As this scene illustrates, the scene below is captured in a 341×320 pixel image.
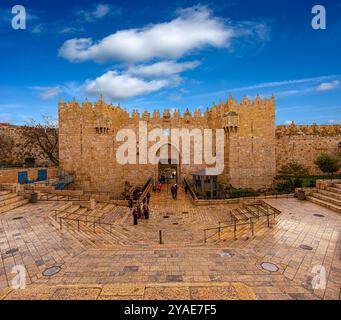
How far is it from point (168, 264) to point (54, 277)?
290 cm

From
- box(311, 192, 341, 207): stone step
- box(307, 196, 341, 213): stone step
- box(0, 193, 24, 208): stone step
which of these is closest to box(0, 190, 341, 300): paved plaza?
box(307, 196, 341, 213): stone step

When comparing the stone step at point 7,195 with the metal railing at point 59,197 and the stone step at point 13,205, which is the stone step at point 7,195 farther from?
the metal railing at point 59,197

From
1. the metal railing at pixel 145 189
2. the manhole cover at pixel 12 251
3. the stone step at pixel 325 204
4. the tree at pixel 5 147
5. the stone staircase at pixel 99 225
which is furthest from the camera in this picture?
the tree at pixel 5 147

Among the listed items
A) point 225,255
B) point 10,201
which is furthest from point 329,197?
point 10,201

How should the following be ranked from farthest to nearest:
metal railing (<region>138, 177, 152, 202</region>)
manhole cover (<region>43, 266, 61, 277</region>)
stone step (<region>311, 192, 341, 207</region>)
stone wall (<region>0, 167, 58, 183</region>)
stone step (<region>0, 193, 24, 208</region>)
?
stone wall (<region>0, 167, 58, 183</region>)
metal railing (<region>138, 177, 152, 202</region>)
stone step (<region>0, 193, 24, 208</region>)
stone step (<region>311, 192, 341, 207</region>)
manhole cover (<region>43, 266, 61, 277</region>)

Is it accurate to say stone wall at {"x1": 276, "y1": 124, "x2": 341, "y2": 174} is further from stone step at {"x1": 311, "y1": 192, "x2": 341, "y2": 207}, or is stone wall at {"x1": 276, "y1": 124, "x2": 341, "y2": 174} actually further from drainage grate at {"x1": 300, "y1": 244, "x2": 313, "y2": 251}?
drainage grate at {"x1": 300, "y1": 244, "x2": 313, "y2": 251}

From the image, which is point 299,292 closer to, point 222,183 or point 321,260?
point 321,260

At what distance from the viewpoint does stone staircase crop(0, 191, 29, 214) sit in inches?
424

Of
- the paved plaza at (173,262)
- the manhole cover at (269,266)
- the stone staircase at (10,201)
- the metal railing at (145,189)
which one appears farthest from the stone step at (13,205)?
the manhole cover at (269,266)

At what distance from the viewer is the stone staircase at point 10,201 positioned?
10.8 metres

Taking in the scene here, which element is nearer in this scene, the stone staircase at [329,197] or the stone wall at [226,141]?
the stone staircase at [329,197]

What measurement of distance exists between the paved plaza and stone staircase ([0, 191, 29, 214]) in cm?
166

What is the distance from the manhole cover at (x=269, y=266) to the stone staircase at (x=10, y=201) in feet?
41.4

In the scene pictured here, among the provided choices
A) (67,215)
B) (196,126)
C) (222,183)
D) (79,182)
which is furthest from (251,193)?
(79,182)
